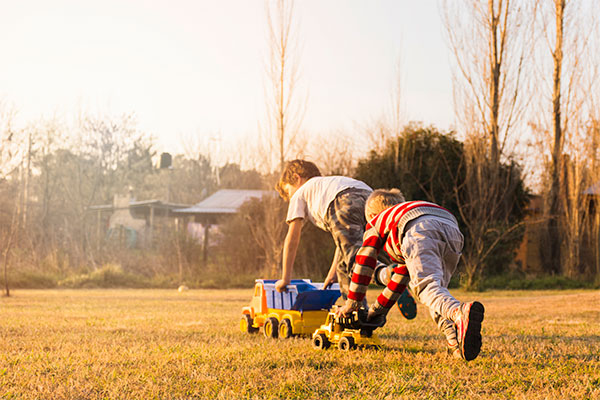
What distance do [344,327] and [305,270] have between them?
12.8 metres

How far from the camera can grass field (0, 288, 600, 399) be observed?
3.28 metres

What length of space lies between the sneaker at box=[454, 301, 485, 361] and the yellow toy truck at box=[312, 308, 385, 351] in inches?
42.2

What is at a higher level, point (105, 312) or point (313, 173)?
point (313, 173)

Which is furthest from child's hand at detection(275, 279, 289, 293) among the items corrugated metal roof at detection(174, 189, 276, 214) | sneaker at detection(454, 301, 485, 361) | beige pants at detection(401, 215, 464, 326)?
corrugated metal roof at detection(174, 189, 276, 214)

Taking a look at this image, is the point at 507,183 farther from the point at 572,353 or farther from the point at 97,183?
the point at 97,183

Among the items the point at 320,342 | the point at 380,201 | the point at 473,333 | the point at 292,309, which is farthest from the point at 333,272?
the point at 473,333

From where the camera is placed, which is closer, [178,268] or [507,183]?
[507,183]

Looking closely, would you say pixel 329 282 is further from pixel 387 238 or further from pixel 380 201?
pixel 387 238

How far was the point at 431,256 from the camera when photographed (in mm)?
4023

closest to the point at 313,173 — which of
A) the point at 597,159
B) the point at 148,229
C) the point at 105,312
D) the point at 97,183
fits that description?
the point at 105,312

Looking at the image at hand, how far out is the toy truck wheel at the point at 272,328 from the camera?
5598 mm

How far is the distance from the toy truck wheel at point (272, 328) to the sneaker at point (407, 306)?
1269 millimetres

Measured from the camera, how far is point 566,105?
59.5ft

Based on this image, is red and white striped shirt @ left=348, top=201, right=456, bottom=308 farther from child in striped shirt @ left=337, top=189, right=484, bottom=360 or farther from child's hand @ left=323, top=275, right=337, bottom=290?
child's hand @ left=323, top=275, right=337, bottom=290
